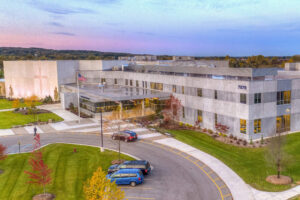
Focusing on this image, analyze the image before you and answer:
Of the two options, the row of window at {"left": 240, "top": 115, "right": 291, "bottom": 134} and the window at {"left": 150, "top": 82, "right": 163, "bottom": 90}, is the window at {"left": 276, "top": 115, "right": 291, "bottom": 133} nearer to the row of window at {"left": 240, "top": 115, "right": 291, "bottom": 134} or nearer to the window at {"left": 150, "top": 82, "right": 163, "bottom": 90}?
the row of window at {"left": 240, "top": 115, "right": 291, "bottom": 134}

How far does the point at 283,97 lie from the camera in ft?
143

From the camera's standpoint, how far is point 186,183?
2680cm

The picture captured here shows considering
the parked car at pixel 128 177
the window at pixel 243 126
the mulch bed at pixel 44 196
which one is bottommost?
the mulch bed at pixel 44 196

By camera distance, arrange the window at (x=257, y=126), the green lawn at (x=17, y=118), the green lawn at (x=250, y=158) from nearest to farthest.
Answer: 1. the green lawn at (x=250, y=158)
2. the window at (x=257, y=126)
3. the green lawn at (x=17, y=118)

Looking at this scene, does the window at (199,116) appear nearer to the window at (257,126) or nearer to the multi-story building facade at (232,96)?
the multi-story building facade at (232,96)

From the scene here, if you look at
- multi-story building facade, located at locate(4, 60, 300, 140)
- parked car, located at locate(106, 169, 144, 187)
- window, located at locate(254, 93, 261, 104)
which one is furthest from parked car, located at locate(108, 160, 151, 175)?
window, located at locate(254, 93, 261, 104)

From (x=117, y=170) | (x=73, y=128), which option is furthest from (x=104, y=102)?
(x=117, y=170)

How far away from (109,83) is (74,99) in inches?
507

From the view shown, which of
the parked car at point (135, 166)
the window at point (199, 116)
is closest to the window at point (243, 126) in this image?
the window at point (199, 116)

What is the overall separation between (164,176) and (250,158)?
1304cm

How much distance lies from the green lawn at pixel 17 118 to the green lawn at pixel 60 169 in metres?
18.0

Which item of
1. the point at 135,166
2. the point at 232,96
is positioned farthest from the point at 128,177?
the point at 232,96

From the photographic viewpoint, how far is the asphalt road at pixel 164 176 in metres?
24.6

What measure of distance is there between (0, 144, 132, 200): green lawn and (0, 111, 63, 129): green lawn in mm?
17958
